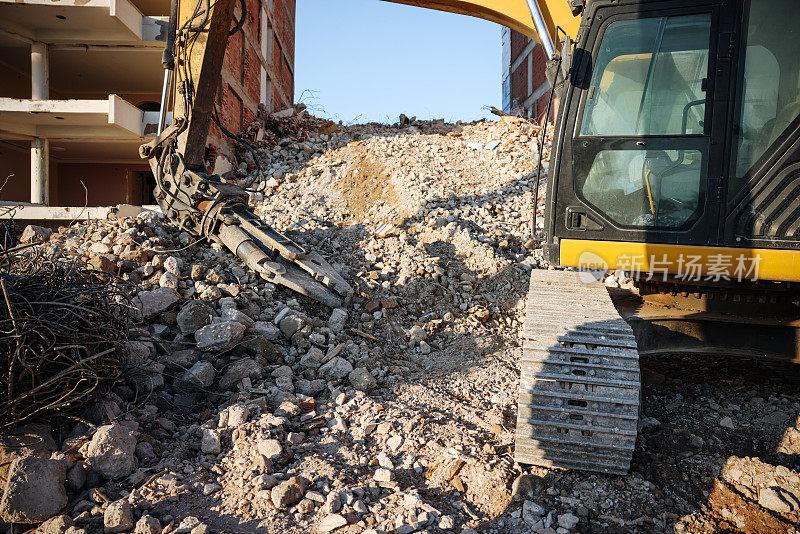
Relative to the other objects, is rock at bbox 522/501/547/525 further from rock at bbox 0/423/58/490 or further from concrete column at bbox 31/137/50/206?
concrete column at bbox 31/137/50/206


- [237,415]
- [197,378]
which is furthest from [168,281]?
[237,415]

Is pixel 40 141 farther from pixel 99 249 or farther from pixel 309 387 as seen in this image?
pixel 309 387

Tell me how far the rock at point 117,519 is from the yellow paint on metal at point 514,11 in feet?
12.7

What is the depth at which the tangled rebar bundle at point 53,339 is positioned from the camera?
2.82 m

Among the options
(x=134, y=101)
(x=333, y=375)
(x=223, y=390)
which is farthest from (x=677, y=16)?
(x=134, y=101)

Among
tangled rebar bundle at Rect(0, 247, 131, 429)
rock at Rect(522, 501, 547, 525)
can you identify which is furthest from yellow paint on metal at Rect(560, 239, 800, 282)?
tangled rebar bundle at Rect(0, 247, 131, 429)

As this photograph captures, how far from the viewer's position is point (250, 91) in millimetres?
12281

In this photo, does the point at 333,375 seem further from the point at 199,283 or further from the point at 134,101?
the point at 134,101

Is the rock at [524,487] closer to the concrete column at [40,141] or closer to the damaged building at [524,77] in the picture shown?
the concrete column at [40,141]

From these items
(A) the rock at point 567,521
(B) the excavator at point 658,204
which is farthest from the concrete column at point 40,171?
(A) the rock at point 567,521

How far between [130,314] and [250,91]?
9.59 meters

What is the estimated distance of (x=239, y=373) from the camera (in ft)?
12.2

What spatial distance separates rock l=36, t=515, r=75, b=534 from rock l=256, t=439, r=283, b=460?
2.94ft

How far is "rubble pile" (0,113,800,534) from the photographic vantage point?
8.27 feet
